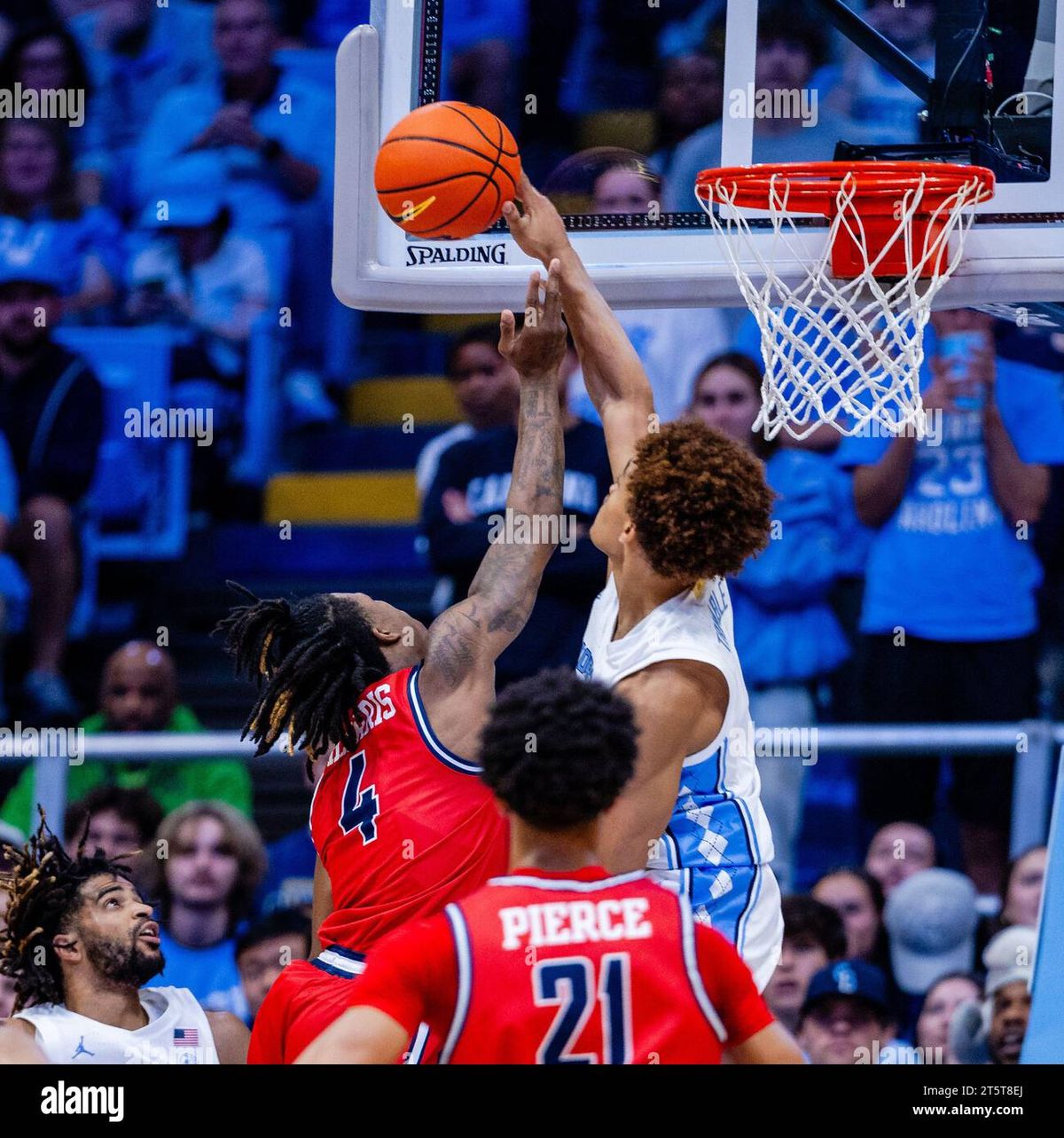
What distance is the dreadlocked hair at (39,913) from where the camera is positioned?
401 centimetres

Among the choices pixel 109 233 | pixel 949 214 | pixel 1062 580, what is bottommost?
pixel 1062 580

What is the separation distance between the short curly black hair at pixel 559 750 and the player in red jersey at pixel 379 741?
75 centimetres

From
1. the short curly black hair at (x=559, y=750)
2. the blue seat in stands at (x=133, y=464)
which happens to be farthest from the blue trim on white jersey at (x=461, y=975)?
the blue seat in stands at (x=133, y=464)

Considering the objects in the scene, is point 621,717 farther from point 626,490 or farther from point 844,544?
point 844,544

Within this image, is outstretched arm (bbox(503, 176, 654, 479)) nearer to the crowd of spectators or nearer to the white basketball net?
the white basketball net

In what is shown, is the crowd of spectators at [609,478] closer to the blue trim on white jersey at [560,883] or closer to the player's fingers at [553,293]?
the player's fingers at [553,293]

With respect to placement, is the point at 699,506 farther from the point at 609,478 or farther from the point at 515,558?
the point at 609,478

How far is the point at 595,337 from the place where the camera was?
3773 mm

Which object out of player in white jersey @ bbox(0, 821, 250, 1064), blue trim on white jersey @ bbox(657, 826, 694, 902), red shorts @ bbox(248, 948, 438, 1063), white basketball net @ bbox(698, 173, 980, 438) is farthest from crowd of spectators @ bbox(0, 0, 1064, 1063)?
red shorts @ bbox(248, 948, 438, 1063)

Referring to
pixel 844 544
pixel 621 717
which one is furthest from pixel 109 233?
pixel 621 717

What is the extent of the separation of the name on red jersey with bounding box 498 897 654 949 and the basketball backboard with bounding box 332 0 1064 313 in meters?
2.12

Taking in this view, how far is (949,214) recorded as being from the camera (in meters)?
4.06

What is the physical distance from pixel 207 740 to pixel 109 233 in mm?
2513

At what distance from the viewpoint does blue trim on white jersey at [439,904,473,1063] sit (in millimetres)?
2381
